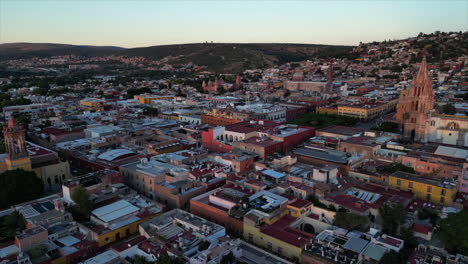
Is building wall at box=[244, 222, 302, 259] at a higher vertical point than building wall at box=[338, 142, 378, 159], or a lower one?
lower

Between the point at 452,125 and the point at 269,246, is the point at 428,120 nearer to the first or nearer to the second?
the point at 452,125

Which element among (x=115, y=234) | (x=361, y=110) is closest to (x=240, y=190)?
(x=115, y=234)

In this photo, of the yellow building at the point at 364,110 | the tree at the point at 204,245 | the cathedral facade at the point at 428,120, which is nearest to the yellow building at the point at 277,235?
the tree at the point at 204,245

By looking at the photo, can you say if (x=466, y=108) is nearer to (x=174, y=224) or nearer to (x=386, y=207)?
(x=386, y=207)

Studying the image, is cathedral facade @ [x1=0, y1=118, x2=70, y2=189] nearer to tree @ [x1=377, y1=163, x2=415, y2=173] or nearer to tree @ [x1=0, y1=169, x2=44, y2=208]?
tree @ [x1=0, y1=169, x2=44, y2=208]

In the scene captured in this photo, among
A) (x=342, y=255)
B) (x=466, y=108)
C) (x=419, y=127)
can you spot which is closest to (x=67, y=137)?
(x=342, y=255)

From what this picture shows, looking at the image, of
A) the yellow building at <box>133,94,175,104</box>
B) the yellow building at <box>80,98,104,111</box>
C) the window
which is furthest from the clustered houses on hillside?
the yellow building at <box>133,94,175,104</box>
